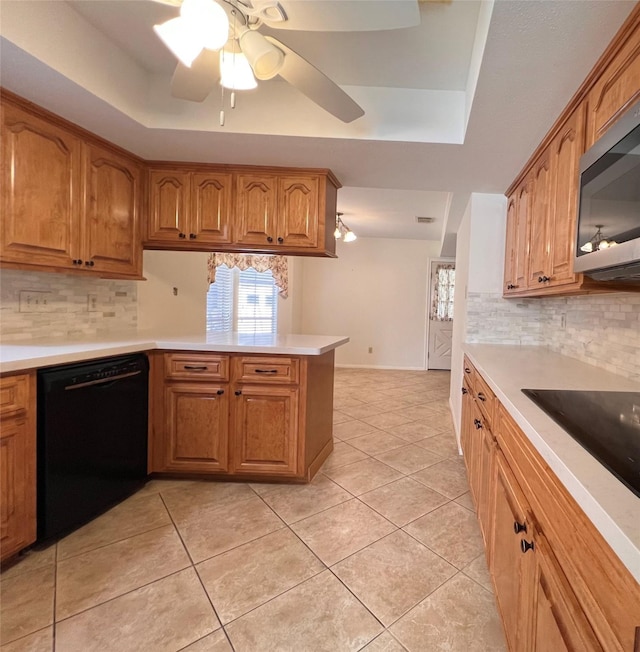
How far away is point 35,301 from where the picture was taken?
2.09 meters

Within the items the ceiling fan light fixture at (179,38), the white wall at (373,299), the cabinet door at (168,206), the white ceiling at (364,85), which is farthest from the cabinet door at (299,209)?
the white wall at (373,299)

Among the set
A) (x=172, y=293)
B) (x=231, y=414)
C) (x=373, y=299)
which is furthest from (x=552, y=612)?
(x=373, y=299)

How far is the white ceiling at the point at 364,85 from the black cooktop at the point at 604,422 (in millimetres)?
1185

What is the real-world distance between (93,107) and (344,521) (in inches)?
98.7

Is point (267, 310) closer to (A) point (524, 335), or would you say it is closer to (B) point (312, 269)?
(B) point (312, 269)

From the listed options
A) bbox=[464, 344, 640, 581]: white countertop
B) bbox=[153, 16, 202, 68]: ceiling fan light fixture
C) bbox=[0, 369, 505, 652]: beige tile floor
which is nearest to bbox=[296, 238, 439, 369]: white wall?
bbox=[0, 369, 505, 652]: beige tile floor

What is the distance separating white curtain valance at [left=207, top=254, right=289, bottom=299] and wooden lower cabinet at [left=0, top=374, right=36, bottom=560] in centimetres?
284

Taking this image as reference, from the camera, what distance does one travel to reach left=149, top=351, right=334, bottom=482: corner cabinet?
7.41 feet

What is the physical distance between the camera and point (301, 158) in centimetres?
225

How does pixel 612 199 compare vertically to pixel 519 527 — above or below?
above

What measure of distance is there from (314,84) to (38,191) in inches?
59.4

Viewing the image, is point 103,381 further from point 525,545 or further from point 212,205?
point 525,545

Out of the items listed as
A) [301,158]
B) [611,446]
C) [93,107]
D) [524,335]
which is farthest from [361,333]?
[611,446]

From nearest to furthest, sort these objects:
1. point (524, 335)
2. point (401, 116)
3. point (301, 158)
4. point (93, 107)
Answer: point (93, 107) → point (401, 116) → point (301, 158) → point (524, 335)
